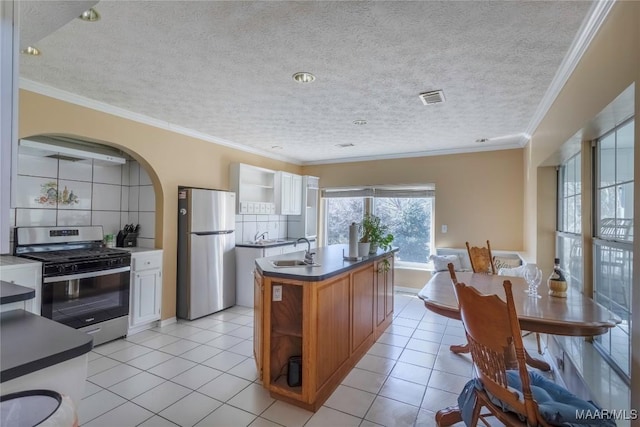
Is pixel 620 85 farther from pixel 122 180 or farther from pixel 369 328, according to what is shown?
pixel 122 180

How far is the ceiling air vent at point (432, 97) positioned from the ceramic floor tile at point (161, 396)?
10.4 feet

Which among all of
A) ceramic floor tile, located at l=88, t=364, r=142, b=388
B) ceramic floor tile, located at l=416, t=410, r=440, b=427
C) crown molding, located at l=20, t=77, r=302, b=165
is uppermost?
crown molding, located at l=20, t=77, r=302, b=165

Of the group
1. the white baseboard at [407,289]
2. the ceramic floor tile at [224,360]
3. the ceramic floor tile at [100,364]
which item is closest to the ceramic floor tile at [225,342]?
the ceramic floor tile at [224,360]

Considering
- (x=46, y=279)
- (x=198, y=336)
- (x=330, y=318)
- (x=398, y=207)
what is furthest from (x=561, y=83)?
(x=46, y=279)

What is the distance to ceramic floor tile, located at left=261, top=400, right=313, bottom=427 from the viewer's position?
6.82 ft

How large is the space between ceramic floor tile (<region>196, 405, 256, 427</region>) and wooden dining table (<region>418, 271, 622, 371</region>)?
1.43 metres

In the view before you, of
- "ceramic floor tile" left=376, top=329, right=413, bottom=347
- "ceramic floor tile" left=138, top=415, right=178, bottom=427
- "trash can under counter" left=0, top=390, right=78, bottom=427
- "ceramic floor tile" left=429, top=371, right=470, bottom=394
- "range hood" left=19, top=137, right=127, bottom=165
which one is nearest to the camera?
"trash can under counter" left=0, top=390, right=78, bottom=427

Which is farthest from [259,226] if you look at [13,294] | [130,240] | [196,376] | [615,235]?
[615,235]

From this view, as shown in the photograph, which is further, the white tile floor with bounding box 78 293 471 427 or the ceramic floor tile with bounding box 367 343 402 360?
the ceramic floor tile with bounding box 367 343 402 360

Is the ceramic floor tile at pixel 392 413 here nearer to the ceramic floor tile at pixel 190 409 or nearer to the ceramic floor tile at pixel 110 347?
the ceramic floor tile at pixel 190 409

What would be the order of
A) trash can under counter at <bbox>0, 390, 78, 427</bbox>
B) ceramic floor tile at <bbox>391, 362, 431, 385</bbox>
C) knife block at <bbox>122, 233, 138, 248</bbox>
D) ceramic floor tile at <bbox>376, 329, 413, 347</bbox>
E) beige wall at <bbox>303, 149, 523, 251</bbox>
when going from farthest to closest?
beige wall at <bbox>303, 149, 523, 251</bbox>
knife block at <bbox>122, 233, 138, 248</bbox>
ceramic floor tile at <bbox>376, 329, 413, 347</bbox>
ceramic floor tile at <bbox>391, 362, 431, 385</bbox>
trash can under counter at <bbox>0, 390, 78, 427</bbox>

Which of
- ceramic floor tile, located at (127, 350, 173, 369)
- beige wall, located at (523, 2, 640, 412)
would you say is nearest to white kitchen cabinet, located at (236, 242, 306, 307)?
ceramic floor tile, located at (127, 350, 173, 369)

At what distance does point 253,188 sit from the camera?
541 centimetres

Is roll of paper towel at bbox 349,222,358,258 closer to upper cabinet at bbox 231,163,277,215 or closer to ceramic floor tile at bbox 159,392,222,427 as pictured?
ceramic floor tile at bbox 159,392,222,427
